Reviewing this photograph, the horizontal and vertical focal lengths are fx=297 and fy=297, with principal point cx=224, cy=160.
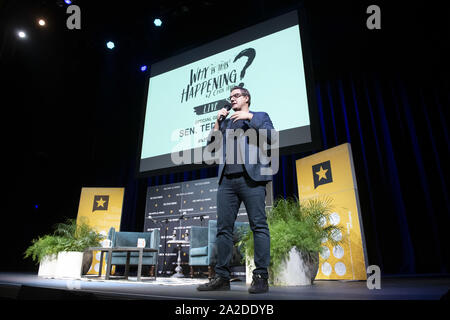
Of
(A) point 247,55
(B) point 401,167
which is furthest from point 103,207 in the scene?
(B) point 401,167

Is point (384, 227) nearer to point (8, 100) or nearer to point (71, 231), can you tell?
point (71, 231)

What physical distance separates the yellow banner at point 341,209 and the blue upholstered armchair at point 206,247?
1.06 metres

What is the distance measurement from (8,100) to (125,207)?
295cm

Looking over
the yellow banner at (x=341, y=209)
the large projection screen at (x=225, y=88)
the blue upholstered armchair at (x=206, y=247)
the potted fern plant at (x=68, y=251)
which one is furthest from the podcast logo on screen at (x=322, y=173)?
the potted fern plant at (x=68, y=251)

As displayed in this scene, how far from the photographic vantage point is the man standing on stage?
5.41ft

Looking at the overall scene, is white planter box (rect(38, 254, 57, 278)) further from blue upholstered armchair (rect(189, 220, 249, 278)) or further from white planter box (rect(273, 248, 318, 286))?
white planter box (rect(273, 248, 318, 286))

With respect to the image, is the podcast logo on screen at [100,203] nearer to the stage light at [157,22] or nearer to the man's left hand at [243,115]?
the stage light at [157,22]

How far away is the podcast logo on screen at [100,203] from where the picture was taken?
571 cm

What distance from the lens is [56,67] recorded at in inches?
224

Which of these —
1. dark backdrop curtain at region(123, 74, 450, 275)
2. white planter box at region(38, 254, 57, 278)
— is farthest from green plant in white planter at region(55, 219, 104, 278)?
dark backdrop curtain at region(123, 74, 450, 275)

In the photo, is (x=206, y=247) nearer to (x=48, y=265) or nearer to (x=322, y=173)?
(x=322, y=173)

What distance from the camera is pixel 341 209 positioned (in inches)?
134

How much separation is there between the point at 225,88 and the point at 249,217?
2512 millimetres
